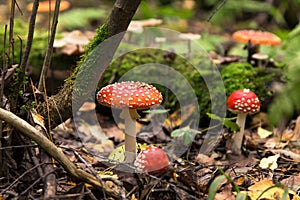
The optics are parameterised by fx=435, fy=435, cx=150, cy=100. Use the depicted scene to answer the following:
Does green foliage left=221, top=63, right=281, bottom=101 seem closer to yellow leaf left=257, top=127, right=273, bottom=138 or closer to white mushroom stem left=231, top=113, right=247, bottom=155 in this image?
yellow leaf left=257, top=127, right=273, bottom=138

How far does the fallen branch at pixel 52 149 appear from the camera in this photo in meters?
2.12

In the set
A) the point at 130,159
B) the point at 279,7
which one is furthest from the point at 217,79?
the point at 279,7

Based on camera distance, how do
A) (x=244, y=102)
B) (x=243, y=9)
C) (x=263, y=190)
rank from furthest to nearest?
(x=243, y=9), (x=244, y=102), (x=263, y=190)

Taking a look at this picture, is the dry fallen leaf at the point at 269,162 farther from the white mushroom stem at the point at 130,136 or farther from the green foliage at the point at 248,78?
the green foliage at the point at 248,78

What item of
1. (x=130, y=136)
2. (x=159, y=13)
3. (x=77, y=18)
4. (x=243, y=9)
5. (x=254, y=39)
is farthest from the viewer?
(x=243, y=9)

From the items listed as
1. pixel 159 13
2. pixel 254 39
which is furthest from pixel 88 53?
→ pixel 159 13

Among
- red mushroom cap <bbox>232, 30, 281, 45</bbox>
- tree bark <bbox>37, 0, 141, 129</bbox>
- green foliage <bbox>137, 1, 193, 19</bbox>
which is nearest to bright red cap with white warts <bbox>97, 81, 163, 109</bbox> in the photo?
tree bark <bbox>37, 0, 141, 129</bbox>

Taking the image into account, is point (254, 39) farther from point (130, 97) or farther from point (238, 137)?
point (130, 97)

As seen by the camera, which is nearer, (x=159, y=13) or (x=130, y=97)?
(x=130, y=97)

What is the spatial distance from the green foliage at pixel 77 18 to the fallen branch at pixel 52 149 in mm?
5075

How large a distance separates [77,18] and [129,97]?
5.37 m

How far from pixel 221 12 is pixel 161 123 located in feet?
15.4

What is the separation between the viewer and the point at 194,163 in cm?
318

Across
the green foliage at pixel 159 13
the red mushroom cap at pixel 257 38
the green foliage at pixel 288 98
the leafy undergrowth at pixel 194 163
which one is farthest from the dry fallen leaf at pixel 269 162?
the green foliage at pixel 159 13
